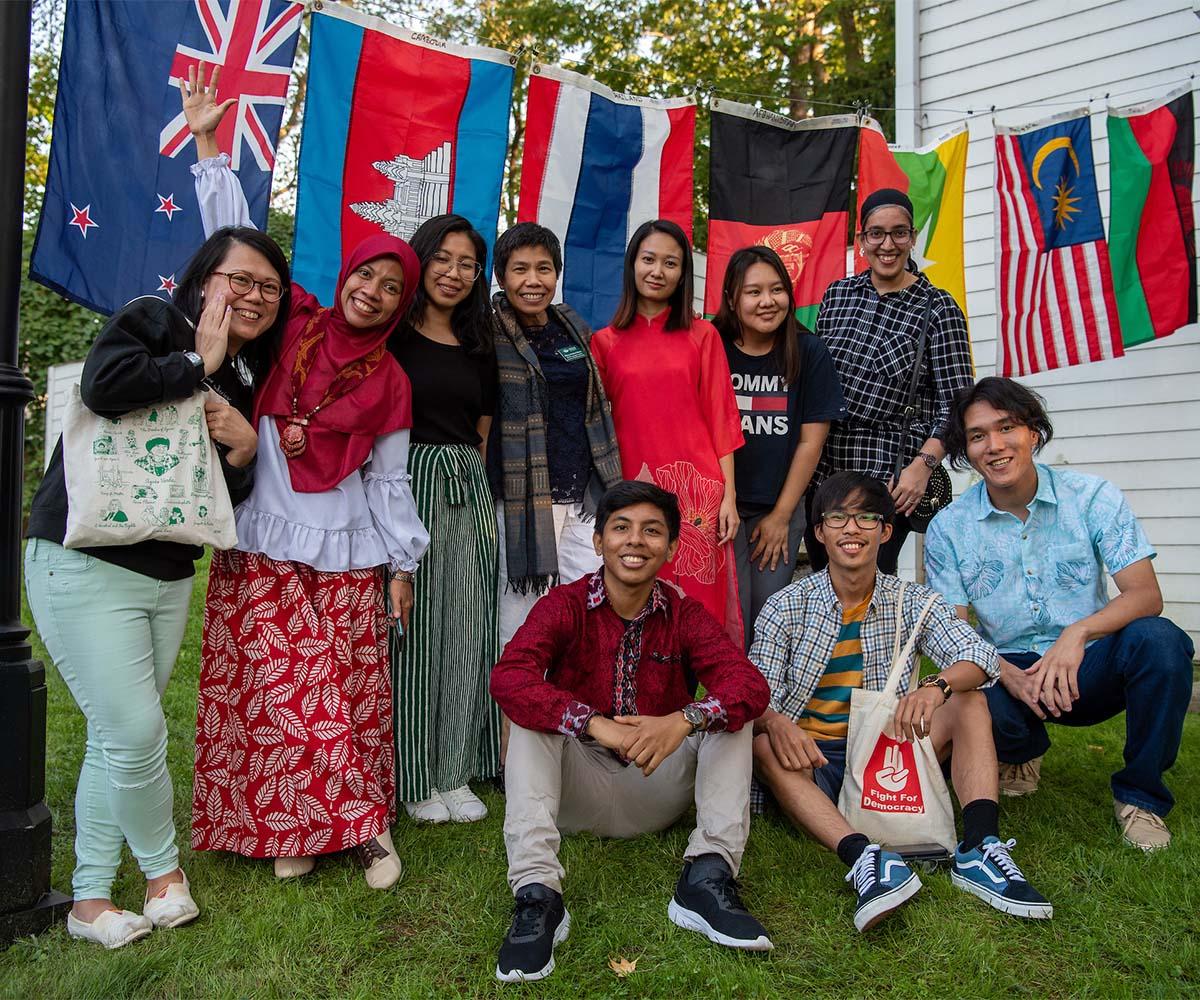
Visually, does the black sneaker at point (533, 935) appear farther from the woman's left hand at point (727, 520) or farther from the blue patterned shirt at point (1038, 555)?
the blue patterned shirt at point (1038, 555)

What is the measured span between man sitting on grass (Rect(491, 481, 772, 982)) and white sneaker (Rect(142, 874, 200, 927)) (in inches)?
35.0

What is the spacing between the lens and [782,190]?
5676mm

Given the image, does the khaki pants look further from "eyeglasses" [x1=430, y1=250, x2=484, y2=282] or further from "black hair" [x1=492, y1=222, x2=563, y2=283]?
"black hair" [x1=492, y1=222, x2=563, y2=283]

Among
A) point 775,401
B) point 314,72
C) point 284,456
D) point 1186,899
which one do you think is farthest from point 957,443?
point 314,72

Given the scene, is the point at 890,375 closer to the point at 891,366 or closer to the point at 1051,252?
the point at 891,366

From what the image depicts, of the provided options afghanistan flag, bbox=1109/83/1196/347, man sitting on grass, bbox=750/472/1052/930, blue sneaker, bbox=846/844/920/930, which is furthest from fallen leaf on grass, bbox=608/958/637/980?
afghanistan flag, bbox=1109/83/1196/347

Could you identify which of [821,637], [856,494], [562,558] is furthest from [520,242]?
[821,637]

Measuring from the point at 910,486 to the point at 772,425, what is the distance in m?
0.60

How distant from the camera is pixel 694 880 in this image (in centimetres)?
277

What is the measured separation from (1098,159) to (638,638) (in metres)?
5.27

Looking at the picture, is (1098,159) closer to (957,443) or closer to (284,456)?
(957,443)

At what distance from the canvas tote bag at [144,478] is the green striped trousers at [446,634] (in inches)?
35.5

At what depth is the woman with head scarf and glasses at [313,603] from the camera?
9.89 ft

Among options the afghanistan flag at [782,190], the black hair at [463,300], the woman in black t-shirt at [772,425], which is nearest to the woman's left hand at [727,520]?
the woman in black t-shirt at [772,425]
